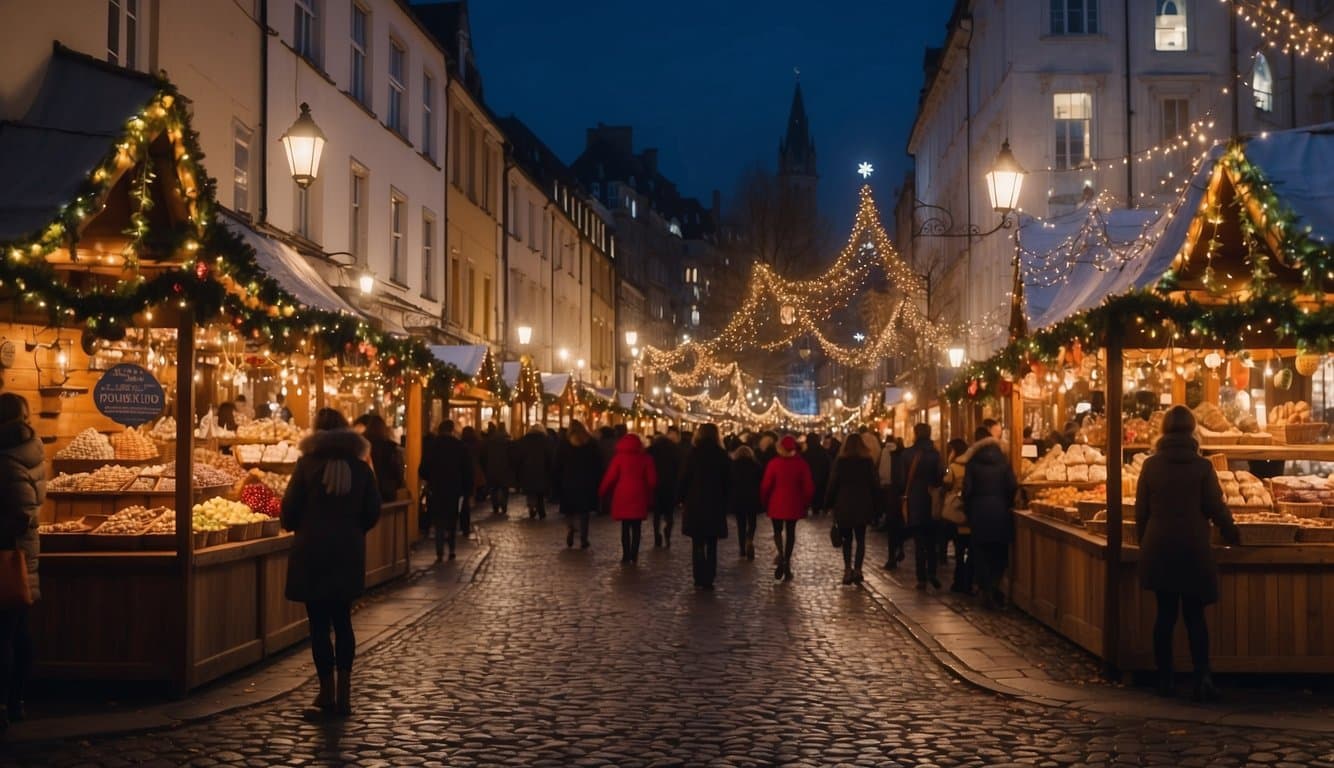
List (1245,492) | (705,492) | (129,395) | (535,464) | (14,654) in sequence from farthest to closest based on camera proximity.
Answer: (535,464) < (705,492) < (1245,492) < (129,395) < (14,654)

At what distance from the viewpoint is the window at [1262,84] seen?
3491cm

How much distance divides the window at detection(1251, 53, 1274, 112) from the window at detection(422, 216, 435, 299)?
18942 millimetres

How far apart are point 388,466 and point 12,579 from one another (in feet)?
31.5

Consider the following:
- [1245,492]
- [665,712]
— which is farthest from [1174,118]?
[665,712]

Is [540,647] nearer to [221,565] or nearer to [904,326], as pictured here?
[221,565]

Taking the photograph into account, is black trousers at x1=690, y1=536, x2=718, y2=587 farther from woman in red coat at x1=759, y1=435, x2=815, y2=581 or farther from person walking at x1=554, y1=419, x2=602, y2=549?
person walking at x1=554, y1=419, x2=602, y2=549

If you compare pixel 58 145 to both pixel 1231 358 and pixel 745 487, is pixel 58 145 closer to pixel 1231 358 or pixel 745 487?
pixel 1231 358

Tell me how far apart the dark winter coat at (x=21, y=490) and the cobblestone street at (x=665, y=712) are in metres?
1.19

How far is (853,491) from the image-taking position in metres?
18.3

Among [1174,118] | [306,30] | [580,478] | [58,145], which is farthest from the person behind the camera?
[1174,118]

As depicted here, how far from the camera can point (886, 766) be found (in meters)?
8.17

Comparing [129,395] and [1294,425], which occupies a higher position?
[129,395]

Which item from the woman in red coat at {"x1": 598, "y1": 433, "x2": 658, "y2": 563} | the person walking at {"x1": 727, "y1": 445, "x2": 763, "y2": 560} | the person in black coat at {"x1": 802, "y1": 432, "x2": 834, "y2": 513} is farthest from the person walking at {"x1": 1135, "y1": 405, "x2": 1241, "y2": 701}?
the person in black coat at {"x1": 802, "y1": 432, "x2": 834, "y2": 513}

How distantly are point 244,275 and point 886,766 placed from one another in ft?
20.8
